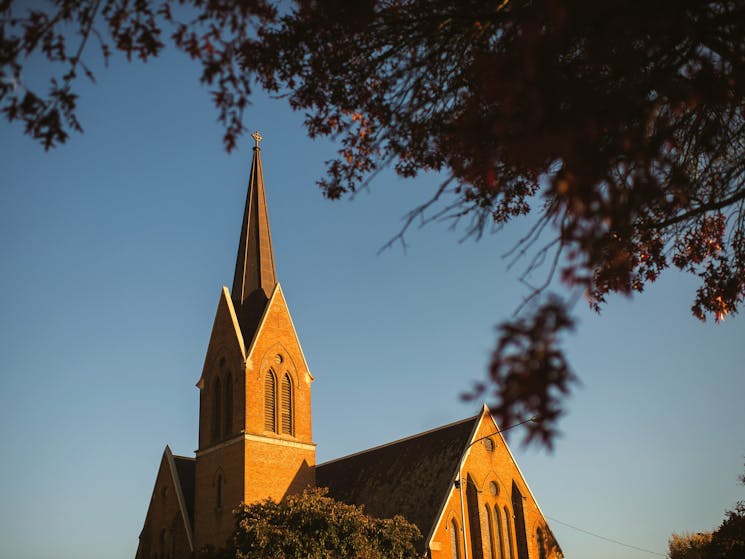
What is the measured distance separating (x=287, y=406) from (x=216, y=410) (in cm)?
335

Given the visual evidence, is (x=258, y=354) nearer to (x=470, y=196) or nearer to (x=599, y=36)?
(x=470, y=196)

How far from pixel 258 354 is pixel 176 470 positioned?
804cm

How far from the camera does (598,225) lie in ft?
13.4

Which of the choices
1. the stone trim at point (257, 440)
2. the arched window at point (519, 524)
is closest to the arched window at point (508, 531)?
the arched window at point (519, 524)

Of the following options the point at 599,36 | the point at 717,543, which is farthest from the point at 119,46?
the point at 717,543

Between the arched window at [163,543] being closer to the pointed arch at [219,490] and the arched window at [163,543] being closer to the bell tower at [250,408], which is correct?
the bell tower at [250,408]

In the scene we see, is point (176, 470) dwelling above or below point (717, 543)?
above

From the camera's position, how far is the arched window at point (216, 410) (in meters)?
31.9

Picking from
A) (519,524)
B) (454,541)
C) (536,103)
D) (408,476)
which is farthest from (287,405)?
(536,103)

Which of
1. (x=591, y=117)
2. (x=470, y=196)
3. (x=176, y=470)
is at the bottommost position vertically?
(x=591, y=117)

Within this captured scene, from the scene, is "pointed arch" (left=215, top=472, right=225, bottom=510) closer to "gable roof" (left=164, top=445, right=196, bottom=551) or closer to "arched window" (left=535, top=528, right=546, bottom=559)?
"gable roof" (left=164, top=445, right=196, bottom=551)

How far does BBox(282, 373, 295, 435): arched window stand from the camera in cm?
3158

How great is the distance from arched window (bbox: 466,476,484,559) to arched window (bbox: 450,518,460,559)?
2.28 ft

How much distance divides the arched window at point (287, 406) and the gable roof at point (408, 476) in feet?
15.1
